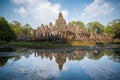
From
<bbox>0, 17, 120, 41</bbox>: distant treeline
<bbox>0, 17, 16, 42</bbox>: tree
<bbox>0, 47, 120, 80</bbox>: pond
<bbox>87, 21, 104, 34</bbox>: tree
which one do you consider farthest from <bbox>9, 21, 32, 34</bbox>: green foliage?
<bbox>0, 47, 120, 80</bbox>: pond

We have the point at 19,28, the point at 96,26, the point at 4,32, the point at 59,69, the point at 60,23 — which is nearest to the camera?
the point at 59,69

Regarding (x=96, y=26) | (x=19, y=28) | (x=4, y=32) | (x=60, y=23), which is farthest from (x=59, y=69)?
(x=96, y=26)

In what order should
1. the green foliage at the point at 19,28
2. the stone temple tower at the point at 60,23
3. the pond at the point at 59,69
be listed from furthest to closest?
1. the green foliage at the point at 19,28
2. the stone temple tower at the point at 60,23
3. the pond at the point at 59,69

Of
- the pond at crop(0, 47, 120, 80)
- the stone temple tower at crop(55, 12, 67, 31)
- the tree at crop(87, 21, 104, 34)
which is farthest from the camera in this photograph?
the tree at crop(87, 21, 104, 34)

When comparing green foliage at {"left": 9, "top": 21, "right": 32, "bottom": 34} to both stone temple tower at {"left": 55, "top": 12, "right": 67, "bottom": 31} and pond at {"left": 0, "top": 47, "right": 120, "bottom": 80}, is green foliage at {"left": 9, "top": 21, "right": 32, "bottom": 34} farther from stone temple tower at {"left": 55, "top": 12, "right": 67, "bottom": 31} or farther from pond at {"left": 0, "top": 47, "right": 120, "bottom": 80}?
pond at {"left": 0, "top": 47, "right": 120, "bottom": 80}

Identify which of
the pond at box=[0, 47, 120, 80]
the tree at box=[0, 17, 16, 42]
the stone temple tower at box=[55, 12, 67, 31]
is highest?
the stone temple tower at box=[55, 12, 67, 31]

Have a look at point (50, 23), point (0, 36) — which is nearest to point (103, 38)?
point (50, 23)

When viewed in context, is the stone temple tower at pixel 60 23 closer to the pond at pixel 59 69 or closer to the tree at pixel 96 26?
the pond at pixel 59 69

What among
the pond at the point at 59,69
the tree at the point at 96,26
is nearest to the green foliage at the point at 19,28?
the tree at the point at 96,26

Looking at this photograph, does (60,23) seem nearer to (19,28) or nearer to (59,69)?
(19,28)

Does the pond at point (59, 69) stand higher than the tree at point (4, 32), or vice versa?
the tree at point (4, 32)

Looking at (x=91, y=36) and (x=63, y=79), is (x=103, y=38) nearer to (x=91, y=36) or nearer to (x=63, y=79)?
(x=91, y=36)

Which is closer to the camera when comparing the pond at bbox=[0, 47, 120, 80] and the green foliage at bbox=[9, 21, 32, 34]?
the pond at bbox=[0, 47, 120, 80]

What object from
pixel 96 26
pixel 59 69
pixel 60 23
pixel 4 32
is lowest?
pixel 59 69
